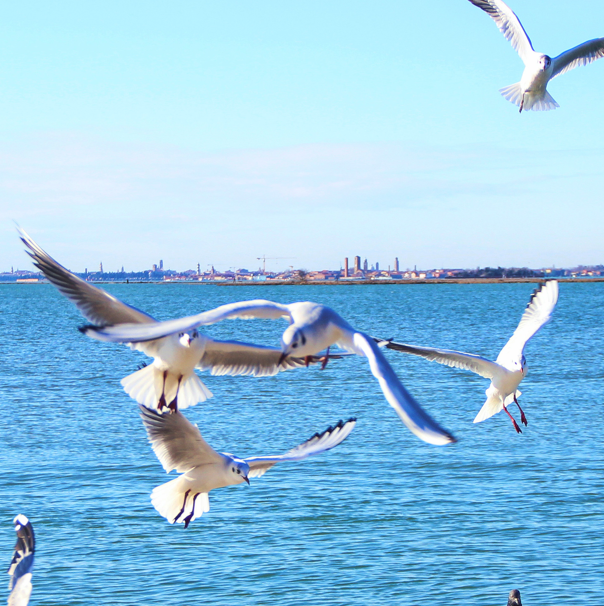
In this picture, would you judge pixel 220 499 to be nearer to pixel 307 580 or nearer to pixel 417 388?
pixel 307 580

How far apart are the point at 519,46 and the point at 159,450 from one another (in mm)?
7489

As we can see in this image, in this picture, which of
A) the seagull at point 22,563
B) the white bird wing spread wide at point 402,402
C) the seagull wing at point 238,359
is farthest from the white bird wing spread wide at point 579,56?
the seagull at point 22,563

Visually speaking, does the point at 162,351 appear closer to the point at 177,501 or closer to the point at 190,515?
the point at 190,515

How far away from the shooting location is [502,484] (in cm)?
2286

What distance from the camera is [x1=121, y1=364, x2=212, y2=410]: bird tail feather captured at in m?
8.69

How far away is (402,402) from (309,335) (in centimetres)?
87

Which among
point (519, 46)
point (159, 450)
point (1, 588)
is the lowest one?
point (1, 588)

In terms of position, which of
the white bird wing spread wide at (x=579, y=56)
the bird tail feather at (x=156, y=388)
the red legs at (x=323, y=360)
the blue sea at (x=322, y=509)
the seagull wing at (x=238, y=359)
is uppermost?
the white bird wing spread wide at (x=579, y=56)

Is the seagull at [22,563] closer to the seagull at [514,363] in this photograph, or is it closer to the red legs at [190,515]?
the red legs at [190,515]

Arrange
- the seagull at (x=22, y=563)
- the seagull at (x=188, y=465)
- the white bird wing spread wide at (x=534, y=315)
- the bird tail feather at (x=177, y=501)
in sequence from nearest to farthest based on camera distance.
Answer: the seagull at (x=22, y=563), the seagull at (x=188, y=465), the bird tail feather at (x=177, y=501), the white bird wing spread wide at (x=534, y=315)

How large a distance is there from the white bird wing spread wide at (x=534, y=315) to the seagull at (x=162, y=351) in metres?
4.27

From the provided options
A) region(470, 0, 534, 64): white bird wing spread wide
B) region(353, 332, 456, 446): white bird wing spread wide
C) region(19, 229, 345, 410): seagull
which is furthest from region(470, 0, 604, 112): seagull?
region(353, 332, 456, 446): white bird wing spread wide

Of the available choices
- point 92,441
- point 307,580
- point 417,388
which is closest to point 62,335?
point 417,388

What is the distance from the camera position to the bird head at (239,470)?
8.55 metres
